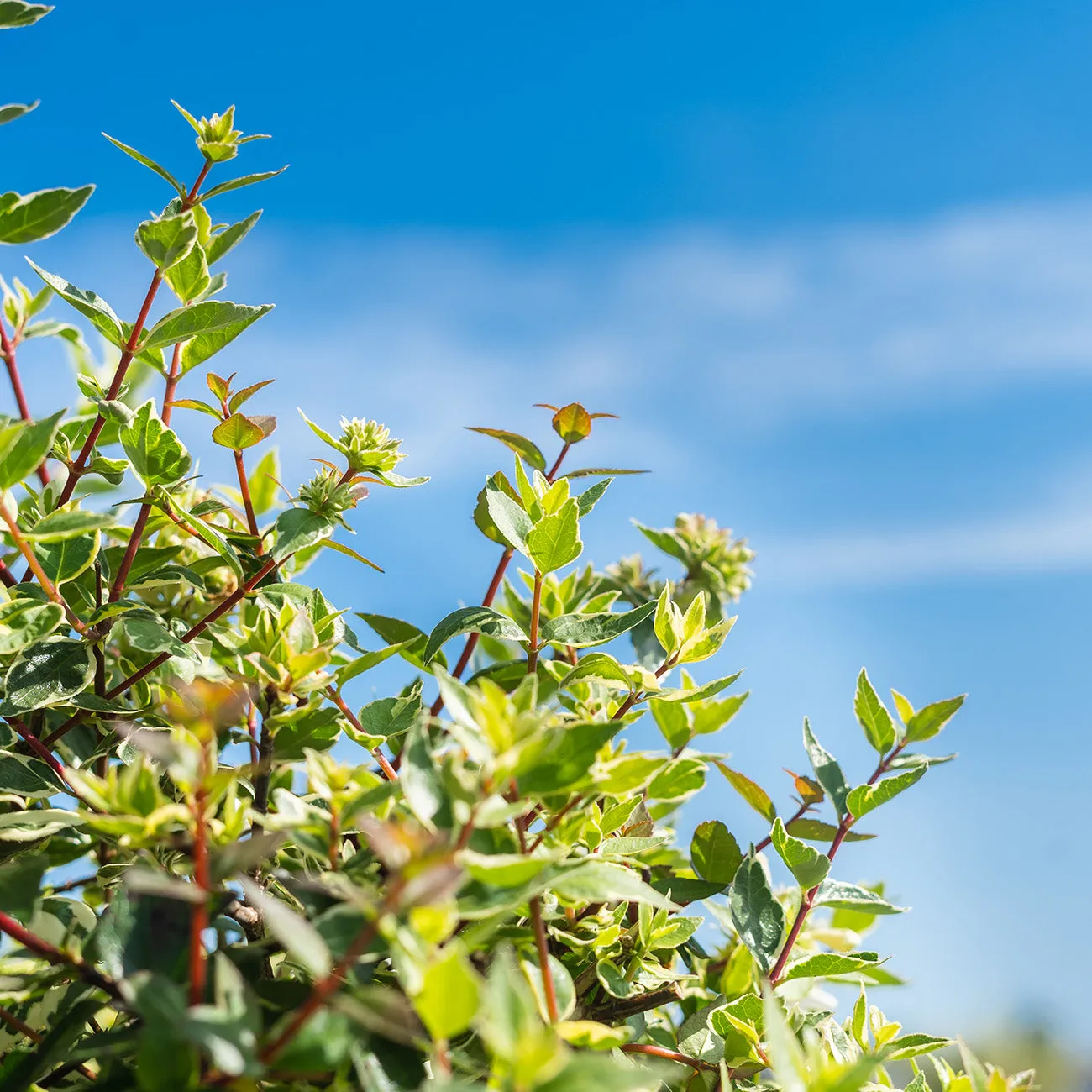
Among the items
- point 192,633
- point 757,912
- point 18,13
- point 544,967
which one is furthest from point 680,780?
point 18,13

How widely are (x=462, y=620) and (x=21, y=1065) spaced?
71 centimetres

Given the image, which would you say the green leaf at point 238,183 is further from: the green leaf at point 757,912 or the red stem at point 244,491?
the green leaf at point 757,912

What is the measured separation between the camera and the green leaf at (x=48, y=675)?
120 cm

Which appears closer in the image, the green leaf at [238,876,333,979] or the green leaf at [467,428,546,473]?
the green leaf at [238,876,333,979]

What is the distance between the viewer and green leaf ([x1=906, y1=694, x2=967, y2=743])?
4.60 ft

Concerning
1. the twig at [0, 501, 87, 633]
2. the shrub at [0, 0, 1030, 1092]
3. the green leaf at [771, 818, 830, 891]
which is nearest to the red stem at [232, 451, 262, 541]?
the shrub at [0, 0, 1030, 1092]

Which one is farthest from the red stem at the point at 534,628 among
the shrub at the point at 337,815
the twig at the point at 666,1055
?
the twig at the point at 666,1055

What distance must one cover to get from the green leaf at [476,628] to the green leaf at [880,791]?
51 centimetres

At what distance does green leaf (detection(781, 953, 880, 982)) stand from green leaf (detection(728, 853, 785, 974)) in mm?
35

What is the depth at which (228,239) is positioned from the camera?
1.44 meters

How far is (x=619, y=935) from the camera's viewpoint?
1.27 metres

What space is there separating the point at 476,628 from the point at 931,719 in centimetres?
69

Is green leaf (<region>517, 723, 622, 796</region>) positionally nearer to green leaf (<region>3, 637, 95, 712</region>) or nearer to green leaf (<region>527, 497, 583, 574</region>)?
green leaf (<region>527, 497, 583, 574</region>)

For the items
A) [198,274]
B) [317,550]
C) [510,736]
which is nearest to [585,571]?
[317,550]
